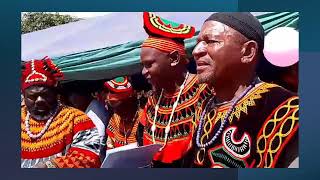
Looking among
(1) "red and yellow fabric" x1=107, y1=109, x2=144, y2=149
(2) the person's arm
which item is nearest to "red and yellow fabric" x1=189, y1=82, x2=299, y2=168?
(1) "red and yellow fabric" x1=107, y1=109, x2=144, y2=149

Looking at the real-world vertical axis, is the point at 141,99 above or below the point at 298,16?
below

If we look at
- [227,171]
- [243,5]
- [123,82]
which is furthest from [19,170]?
[243,5]

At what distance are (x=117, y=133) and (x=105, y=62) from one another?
513mm

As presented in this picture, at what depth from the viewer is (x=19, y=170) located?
5152mm

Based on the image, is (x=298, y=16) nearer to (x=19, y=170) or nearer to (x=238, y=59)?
(x=238, y=59)

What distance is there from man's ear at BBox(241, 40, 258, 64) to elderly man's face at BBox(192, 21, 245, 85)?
0.03 metres

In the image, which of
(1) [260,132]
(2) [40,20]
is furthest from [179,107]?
(2) [40,20]

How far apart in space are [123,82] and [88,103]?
29 cm

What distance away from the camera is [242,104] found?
4.97 m

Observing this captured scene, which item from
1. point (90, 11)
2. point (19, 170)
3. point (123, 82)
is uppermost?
point (90, 11)

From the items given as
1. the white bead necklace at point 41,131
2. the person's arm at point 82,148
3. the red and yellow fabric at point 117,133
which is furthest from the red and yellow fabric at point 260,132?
the white bead necklace at point 41,131

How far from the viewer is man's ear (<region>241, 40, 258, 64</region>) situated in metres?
4.95

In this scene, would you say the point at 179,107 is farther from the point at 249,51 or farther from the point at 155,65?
the point at 249,51

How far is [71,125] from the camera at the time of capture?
5.09 m
